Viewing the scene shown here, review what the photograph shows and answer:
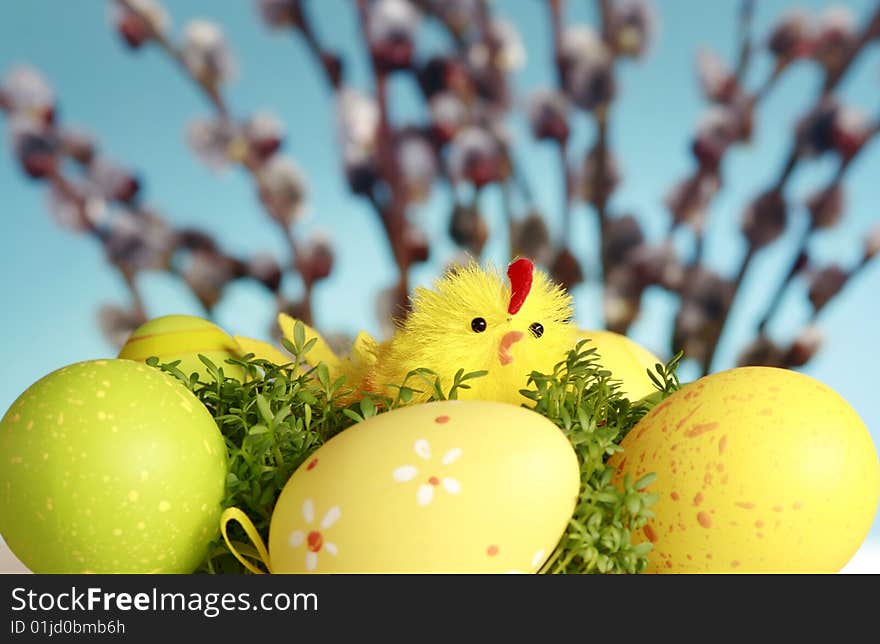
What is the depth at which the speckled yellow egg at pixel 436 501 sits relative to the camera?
604 millimetres

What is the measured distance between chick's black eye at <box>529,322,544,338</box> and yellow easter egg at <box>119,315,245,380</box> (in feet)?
1.00

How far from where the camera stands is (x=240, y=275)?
204 centimetres

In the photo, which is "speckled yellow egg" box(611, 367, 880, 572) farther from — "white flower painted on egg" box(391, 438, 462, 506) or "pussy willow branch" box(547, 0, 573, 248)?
"pussy willow branch" box(547, 0, 573, 248)

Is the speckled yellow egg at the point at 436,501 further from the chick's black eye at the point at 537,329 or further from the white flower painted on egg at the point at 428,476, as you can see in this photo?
the chick's black eye at the point at 537,329

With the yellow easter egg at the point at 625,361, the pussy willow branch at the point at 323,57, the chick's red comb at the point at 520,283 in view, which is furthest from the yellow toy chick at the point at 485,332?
the pussy willow branch at the point at 323,57

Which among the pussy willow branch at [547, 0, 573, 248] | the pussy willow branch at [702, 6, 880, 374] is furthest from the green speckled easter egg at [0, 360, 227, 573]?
the pussy willow branch at [702, 6, 880, 374]

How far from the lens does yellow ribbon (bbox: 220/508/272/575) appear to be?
69 centimetres

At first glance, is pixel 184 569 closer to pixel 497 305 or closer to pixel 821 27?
pixel 497 305

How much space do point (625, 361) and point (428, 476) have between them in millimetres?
435

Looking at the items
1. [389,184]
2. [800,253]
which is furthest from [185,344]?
[800,253]

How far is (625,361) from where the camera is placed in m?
1.00

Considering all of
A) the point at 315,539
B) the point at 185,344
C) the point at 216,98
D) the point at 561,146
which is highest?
the point at 216,98

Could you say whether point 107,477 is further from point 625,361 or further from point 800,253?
point 800,253

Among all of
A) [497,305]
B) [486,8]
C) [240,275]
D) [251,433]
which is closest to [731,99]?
[486,8]
